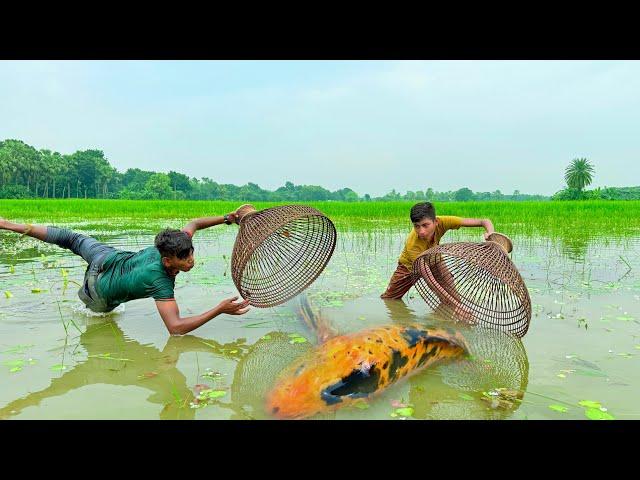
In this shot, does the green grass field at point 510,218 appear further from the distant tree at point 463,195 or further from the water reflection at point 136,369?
the distant tree at point 463,195

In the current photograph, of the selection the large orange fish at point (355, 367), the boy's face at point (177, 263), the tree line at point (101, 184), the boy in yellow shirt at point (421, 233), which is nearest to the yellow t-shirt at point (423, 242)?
the boy in yellow shirt at point (421, 233)

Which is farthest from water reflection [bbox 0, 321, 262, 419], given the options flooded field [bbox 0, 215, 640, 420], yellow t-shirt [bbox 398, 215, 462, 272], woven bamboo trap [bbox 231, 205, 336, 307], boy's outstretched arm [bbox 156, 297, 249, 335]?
yellow t-shirt [bbox 398, 215, 462, 272]

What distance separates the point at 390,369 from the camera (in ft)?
9.03

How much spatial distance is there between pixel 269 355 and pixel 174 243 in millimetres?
1042

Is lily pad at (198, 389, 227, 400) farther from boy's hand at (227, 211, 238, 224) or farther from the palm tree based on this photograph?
the palm tree

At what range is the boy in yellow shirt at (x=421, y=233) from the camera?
426cm

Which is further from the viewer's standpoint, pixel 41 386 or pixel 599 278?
pixel 599 278

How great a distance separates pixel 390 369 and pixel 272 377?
2.37 ft

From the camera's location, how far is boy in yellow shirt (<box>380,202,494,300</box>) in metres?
4.26

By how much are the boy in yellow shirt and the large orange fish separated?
1262 mm

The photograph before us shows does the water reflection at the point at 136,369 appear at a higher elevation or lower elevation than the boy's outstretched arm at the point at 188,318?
lower

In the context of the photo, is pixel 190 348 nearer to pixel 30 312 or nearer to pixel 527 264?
pixel 30 312

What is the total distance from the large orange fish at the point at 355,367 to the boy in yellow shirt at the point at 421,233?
1.26m

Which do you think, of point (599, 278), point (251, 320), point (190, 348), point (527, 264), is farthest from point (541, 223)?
point (190, 348)
